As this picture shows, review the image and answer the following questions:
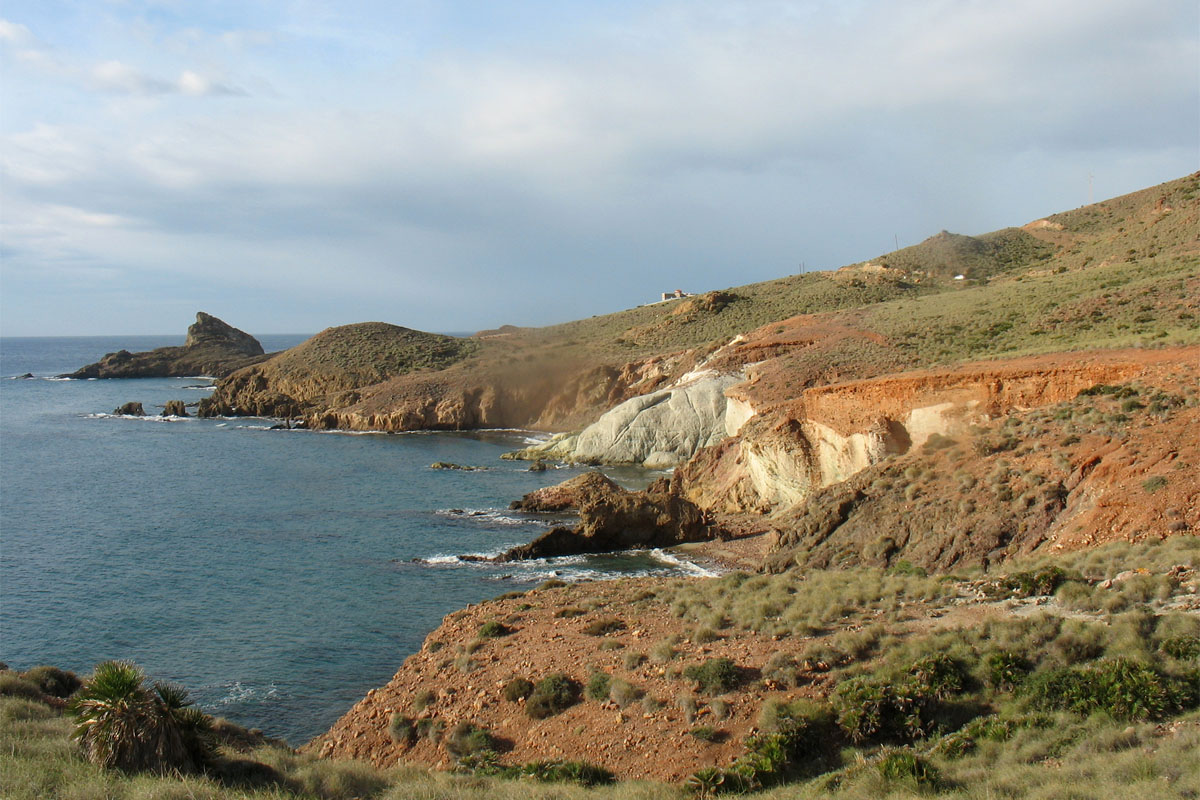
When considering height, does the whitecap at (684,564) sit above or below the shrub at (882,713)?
below

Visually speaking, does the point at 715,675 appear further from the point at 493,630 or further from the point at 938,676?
the point at 493,630

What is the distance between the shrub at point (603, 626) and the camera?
18.6 meters

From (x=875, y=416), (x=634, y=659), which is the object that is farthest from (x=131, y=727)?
(x=875, y=416)

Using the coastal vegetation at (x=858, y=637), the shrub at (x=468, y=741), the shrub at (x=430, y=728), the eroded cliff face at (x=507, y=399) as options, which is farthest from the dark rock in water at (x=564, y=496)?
the eroded cliff face at (x=507, y=399)

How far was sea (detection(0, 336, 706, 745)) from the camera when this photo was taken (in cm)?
2175

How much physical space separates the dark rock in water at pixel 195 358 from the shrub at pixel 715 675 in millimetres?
126771

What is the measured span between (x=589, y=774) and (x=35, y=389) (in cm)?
12690

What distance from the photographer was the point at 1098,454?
20.7 metres

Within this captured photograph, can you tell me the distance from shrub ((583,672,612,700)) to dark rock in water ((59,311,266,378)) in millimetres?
125405

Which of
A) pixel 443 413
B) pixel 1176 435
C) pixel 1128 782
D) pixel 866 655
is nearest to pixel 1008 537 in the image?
pixel 1176 435

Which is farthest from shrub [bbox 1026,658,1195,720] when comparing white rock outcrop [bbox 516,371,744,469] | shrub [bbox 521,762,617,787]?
white rock outcrop [bbox 516,371,744,469]

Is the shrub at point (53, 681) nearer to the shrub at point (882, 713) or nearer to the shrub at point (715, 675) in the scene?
the shrub at point (715, 675)

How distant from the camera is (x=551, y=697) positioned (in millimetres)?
15516

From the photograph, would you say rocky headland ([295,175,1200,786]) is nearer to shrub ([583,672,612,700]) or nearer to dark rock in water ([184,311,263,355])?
shrub ([583,672,612,700])
